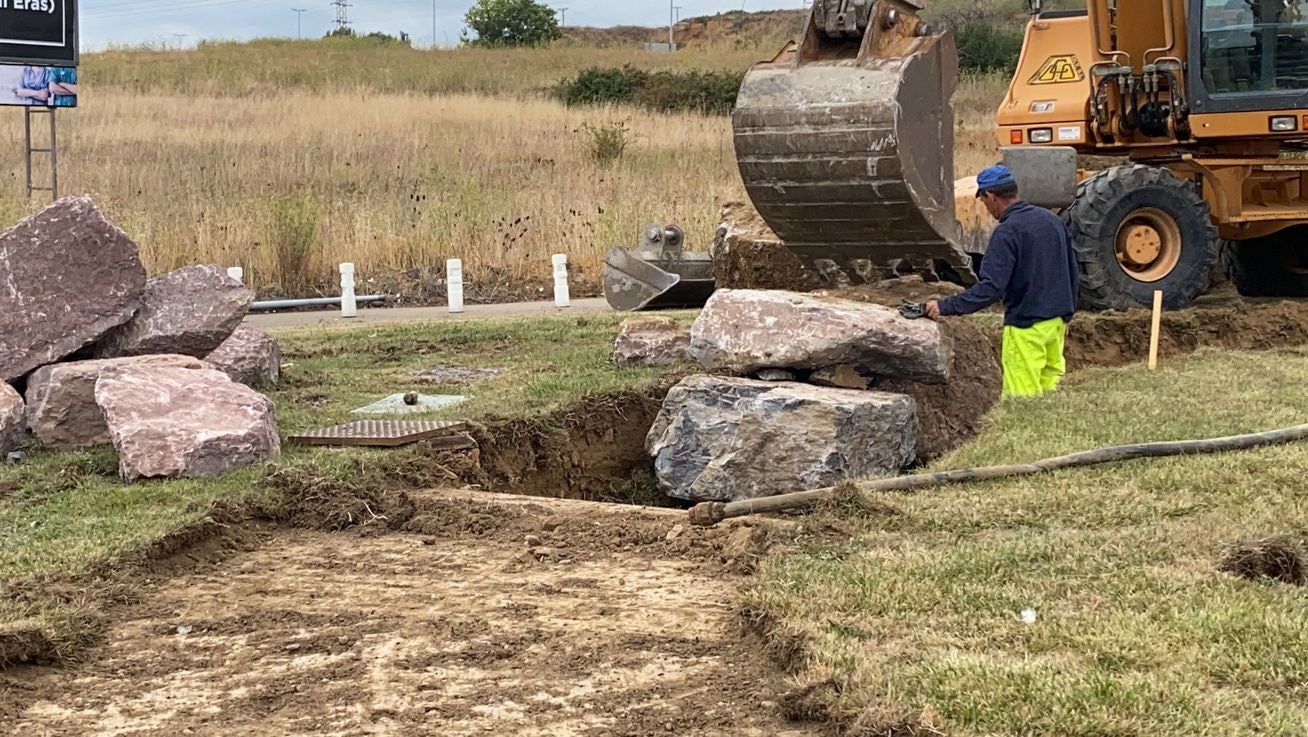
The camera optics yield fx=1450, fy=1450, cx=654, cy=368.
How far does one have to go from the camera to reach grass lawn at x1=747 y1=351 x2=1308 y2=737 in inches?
156

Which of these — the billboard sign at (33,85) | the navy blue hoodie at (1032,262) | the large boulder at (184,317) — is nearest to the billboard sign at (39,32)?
the billboard sign at (33,85)

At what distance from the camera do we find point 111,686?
15.4 ft

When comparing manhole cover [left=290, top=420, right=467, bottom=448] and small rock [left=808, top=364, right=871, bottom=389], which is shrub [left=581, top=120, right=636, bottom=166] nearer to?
small rock [left=808, top=364, right=871, bottom=389]

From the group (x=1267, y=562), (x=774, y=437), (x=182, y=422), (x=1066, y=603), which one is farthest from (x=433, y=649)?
(x=774, y=437)

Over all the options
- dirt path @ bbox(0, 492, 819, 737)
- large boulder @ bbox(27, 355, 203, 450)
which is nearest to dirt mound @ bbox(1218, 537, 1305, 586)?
dirt path @ bbox(0, 492, 819, 737)

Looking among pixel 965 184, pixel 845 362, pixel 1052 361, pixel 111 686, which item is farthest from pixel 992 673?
Result: pixel 965 184

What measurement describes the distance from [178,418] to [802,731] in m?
4.47

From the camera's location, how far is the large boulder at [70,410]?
789cm

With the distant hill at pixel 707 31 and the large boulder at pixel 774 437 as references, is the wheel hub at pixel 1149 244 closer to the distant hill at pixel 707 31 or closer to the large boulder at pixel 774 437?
the large boulder at pixel 774 437

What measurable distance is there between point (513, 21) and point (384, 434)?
6851cm

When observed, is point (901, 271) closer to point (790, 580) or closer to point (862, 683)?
point (790, 580)

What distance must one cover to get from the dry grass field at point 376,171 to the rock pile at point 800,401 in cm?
983

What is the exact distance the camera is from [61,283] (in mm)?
8586

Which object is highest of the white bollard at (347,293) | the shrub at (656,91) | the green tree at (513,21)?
the green tree at (513,21)
